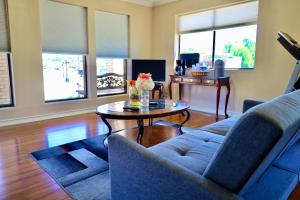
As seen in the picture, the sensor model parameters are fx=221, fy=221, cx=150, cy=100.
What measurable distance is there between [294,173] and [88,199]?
1.51m

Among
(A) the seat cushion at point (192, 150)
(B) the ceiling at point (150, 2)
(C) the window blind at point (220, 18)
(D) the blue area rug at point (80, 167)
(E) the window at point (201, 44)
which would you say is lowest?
(D) the blue area rug at point (80, 167)

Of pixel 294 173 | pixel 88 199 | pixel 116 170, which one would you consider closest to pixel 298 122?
pixel 294 173

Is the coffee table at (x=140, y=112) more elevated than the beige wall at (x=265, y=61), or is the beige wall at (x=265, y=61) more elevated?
the beige wall at (x=265, y=61)

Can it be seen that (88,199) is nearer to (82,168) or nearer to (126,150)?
(82,168)

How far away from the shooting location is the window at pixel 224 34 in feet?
13.9

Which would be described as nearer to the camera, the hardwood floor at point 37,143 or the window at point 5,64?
the hardwood floor at point 37,143

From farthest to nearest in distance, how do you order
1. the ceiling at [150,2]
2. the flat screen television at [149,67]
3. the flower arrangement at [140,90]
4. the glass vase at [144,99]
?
the ceiling at [150,2] → the flat screen television at [149,67] → the glass vase at [144,99] → the flower arrangement at [140,90]

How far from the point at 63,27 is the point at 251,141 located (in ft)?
14.2

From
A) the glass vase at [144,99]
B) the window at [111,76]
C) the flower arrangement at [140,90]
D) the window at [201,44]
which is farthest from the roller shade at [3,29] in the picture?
the window at [201,44]

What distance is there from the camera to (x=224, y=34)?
4.62 m

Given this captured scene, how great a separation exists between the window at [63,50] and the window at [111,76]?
1.30ft

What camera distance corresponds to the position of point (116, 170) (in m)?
1.43

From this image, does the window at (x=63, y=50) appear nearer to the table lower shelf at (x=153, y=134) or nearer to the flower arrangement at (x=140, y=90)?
the table lower shelf at (x=153, y=134)

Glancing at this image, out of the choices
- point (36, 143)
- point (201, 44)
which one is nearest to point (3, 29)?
point (36, 143)
